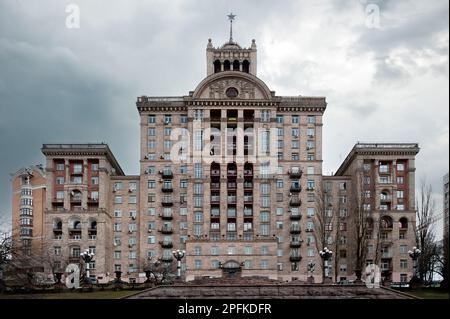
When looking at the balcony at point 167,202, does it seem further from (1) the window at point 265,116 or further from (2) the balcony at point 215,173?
(1) the window at point 265,116

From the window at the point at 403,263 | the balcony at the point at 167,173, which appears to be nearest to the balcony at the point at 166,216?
the balcony at the point at 167,173

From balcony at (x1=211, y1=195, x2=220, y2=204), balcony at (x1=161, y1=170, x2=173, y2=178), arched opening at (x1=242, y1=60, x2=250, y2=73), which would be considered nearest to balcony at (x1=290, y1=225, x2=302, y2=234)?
balcony at (x1=211, y1=195, x2=220, y2=204)

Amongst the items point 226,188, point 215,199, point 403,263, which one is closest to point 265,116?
point 226,188

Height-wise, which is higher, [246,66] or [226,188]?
[246,66]

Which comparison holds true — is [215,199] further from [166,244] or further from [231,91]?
[231,91]

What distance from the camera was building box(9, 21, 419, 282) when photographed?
130 feet

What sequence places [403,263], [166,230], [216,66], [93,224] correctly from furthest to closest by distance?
[216,66]
[166,230]
[403,263]
[93,224]

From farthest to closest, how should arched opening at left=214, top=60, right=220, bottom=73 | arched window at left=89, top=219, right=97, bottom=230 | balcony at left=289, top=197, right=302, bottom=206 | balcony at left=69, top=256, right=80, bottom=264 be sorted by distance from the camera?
balcony at left=289, top=197, right=302, bottom=206
arched opening at left=214, top=60, right=220, bottom=73
arched window at left=89, top=219, right=97, bottom=230
balcony at left=69, top=256, right=80, bottom=264

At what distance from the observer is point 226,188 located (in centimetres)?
4003

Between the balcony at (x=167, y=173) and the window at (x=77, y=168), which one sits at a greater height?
the window at (x=77, y=168)

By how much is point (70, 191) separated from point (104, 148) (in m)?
3.36

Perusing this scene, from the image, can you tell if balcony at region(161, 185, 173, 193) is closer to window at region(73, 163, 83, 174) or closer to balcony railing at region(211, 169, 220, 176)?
balcony railing at region(211, 169, 220, 176)

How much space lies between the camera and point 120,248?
41.0 m

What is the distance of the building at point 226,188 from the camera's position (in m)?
39.5
